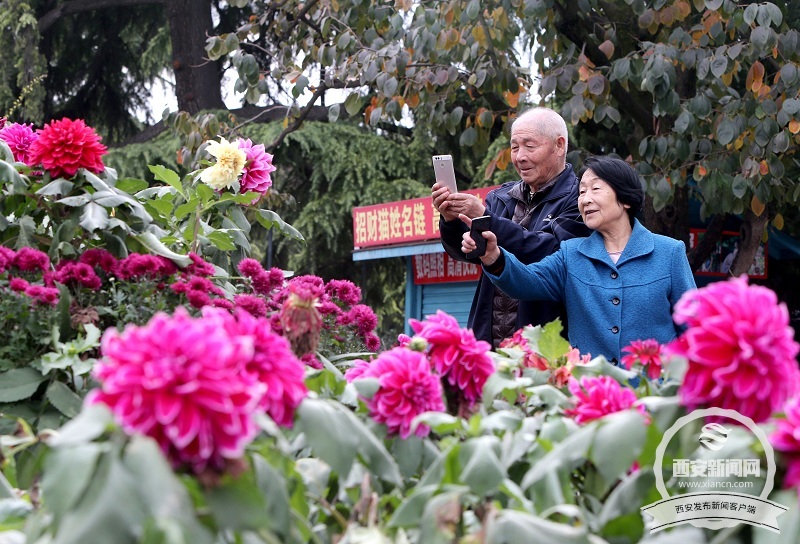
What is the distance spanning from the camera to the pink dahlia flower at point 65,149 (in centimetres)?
229

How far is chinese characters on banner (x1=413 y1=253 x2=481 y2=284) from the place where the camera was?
8.77 meters

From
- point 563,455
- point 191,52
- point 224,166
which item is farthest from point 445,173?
point 191,52

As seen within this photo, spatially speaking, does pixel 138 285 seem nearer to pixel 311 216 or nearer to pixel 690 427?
pixel 690 427

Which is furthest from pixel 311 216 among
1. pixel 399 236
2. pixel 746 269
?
pixel 746 269

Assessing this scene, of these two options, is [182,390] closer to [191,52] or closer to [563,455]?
[563,455]

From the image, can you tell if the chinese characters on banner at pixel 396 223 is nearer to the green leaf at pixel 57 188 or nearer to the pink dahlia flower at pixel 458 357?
the green leaf at pixel 57 188

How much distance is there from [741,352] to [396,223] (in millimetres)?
7656

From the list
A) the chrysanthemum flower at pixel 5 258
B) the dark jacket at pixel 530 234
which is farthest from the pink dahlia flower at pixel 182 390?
the dark jacket at pixel 530 234

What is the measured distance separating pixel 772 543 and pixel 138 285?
1.48m

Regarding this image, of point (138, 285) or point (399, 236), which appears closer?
point (138, 285)

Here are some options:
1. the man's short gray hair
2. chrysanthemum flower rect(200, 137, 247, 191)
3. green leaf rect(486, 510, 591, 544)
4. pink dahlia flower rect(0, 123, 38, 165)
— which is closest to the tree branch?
the man's short gray hair

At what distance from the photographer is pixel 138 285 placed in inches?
84.0

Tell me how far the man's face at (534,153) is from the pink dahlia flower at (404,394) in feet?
7.44

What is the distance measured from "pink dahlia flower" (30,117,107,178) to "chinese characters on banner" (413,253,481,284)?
639cm
